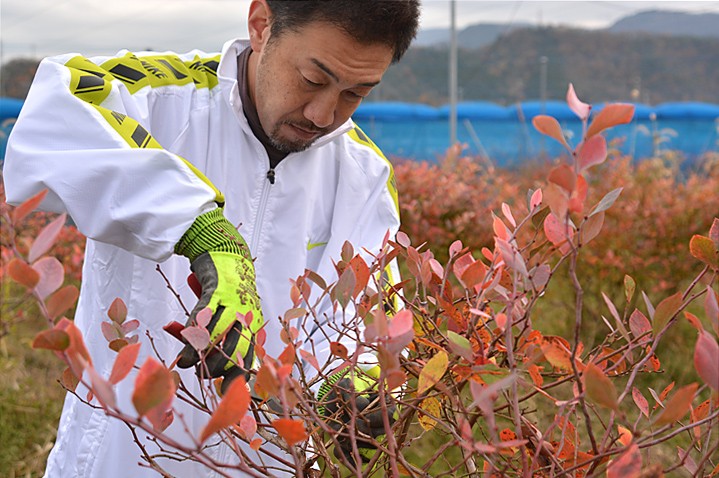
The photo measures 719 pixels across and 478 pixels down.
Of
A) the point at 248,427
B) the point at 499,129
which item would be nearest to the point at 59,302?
the point at 248,427

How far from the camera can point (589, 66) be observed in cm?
1650

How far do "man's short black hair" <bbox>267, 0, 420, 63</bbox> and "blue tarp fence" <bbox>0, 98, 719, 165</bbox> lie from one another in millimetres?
9083

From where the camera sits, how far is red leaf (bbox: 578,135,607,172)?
701 mm

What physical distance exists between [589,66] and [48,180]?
16731mm

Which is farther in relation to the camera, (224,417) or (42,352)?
(42,352)

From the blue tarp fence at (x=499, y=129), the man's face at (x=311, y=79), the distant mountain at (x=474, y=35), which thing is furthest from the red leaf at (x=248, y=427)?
the distant mountain at (x=474, y=35)

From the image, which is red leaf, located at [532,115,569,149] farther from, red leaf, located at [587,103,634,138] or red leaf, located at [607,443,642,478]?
red leaf, located at [607,443,642,478]

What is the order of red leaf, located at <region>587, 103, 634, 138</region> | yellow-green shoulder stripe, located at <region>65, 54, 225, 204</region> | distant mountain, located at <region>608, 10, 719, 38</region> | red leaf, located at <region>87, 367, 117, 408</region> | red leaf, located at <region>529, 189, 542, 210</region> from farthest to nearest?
distant mountain, located at <region>608, 10, 719, 38</region>
yellow-green shoulder stripe, located at <region>65, 54, 225, 204</region>
red leaf, located at <region>529, 189, 542, 210</region>
red leaf, located at <region>587, 103, 634, 138</region>
red leaf, located at <region>87, 367, 117, 408</region>

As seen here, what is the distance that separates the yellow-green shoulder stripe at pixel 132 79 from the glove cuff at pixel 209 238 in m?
0.05

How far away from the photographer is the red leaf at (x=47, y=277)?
668mm

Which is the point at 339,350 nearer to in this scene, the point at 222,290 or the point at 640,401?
the point at 222,290

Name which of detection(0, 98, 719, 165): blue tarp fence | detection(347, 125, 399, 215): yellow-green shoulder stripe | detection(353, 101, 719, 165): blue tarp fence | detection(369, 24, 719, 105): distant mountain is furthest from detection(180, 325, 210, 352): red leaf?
detection(369, 24, 719, 105): distant mountain

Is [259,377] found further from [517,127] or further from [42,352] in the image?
[517,127]

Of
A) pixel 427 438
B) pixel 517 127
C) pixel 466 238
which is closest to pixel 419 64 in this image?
pixel 517 127
